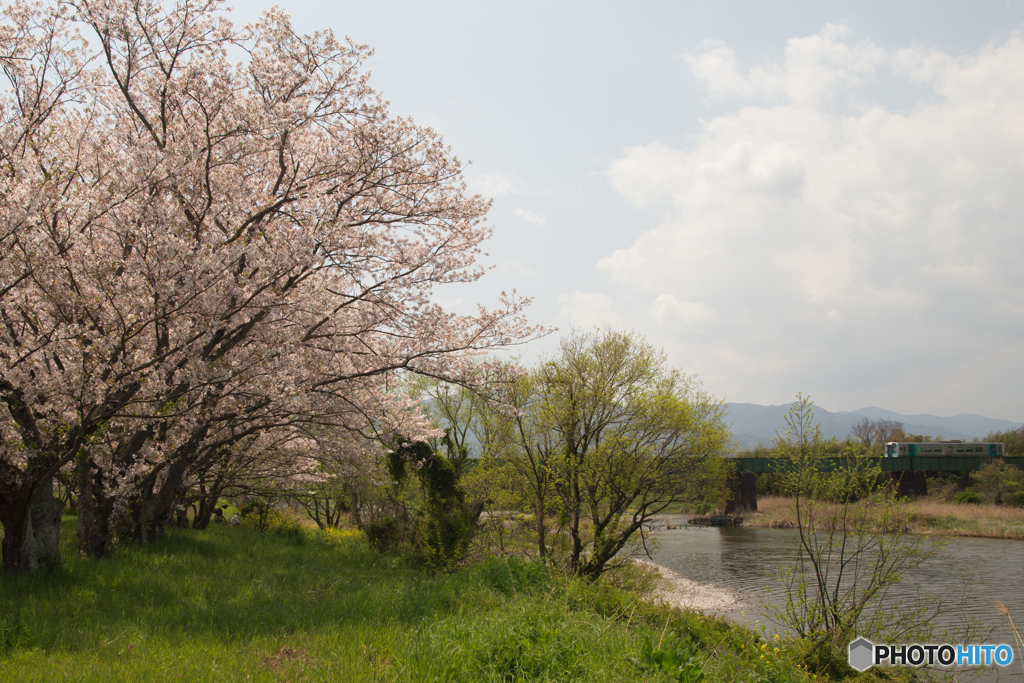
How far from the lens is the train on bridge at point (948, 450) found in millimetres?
46562

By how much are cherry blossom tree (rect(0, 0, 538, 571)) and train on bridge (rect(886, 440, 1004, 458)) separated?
52.7 metres

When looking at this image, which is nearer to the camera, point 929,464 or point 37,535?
point 37,535

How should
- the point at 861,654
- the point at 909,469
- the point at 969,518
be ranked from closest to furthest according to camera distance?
the point at 861,654 → the point at 969,518 → the point at 909,469

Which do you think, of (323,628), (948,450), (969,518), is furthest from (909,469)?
(323,628)

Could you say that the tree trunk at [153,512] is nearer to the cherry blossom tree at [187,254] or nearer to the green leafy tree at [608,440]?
the cherry blossom tree at [187,254]

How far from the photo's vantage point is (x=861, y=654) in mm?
7949

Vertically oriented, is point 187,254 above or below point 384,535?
above

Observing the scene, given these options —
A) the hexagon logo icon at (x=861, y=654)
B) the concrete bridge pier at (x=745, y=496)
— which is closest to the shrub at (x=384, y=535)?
the hexagon logo icon at (x=861, y=654)

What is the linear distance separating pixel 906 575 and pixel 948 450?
34.7m

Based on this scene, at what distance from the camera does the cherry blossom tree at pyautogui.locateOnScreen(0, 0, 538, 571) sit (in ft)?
23.1

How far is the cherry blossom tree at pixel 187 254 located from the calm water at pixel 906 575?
9390 millimetres

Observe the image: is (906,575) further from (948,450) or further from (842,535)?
(948,450)

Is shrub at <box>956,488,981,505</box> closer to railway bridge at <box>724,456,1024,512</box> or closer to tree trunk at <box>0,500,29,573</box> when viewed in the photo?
railway bridge at <box>724,456,1024,512</box>

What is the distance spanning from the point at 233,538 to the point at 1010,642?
69.4 ft
